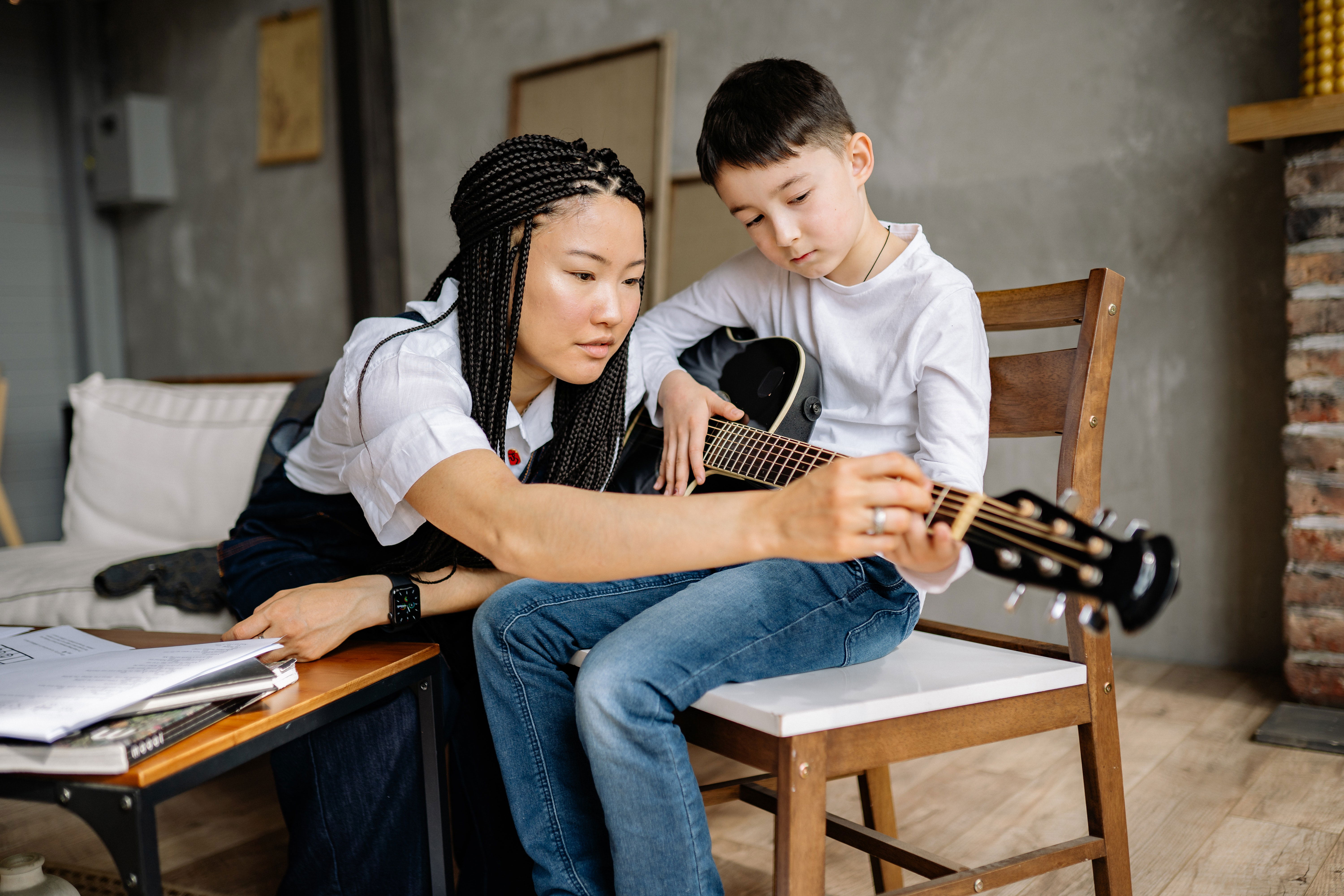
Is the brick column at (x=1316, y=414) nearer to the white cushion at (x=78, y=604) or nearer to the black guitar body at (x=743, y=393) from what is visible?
the black guitar body at (x=743, y=393)

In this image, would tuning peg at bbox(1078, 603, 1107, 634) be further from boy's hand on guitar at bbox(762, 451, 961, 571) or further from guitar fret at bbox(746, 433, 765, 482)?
guitar fret at bbox(746, 433, 765, 482)

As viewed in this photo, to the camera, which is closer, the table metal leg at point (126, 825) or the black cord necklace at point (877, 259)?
the table metal leg at point (126, 825)

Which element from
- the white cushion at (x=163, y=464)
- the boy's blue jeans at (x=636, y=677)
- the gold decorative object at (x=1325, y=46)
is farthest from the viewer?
the white cushion at (x=163, y=464)

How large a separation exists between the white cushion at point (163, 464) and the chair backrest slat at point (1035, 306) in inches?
70.4

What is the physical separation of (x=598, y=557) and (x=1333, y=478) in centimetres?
199

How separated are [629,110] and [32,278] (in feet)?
11.3

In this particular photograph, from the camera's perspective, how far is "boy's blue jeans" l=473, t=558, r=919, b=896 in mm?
1059

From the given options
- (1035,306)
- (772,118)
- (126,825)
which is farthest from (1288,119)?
(126,825)

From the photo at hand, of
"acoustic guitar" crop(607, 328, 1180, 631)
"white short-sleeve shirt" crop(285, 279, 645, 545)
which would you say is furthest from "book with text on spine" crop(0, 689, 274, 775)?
"acoustic guitar" crop(607, 328, 1180, 631)

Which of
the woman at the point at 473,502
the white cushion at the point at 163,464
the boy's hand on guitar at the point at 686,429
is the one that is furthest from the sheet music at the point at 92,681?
the white cushion at the point at 163,464

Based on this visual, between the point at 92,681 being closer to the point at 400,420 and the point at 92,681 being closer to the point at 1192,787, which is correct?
the point at 400,420

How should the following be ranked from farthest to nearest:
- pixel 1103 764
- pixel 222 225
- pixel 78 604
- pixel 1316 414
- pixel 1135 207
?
pixel 222 225
pixel 1135 207
pixel 1316 414
pixel 78 604
pixel 1103 764

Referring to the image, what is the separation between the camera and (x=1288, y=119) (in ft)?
7.02

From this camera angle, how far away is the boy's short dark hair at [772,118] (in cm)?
137
